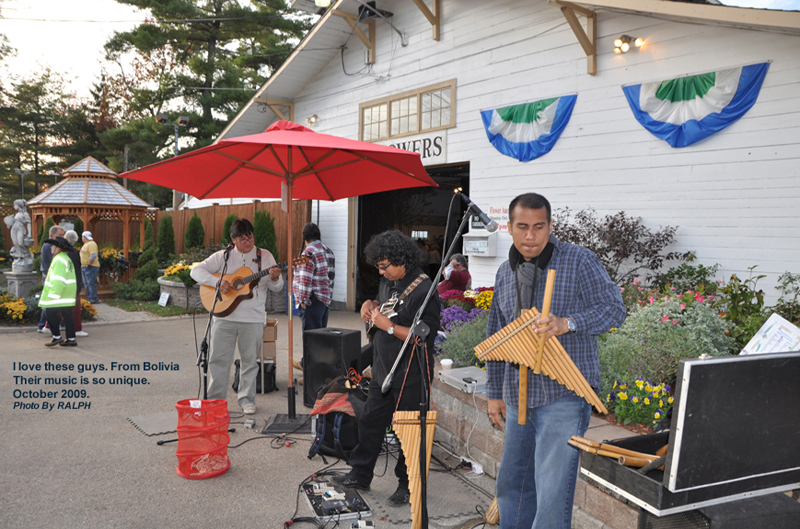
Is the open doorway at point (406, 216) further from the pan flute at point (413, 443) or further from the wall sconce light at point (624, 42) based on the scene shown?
the pan flute at point (413, 443)

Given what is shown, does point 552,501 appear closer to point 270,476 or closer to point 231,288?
point 270,476

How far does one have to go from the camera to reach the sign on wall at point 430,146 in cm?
1102

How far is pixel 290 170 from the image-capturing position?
5680 mm

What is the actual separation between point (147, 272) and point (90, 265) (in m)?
1.82

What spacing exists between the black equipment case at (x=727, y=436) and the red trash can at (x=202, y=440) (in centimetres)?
341

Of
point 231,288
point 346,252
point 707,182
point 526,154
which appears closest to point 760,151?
point 707,182

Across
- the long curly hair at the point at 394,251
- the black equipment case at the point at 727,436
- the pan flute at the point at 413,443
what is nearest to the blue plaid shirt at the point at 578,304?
the black equipment case at the point at 727,436

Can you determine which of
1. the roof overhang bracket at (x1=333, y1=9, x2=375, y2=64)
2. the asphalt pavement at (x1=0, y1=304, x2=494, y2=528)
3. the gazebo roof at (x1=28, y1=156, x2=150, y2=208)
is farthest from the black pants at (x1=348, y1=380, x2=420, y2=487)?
the gazebo roof at (x1=28, y1=156, x2=150, y2=208)

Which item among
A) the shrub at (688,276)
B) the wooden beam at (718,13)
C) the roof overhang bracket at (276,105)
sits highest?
the roof overhang bracket at (276,105)

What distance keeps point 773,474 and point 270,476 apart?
3574 mm

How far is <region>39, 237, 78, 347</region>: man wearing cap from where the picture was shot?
8.76m

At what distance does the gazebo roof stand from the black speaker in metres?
13.7

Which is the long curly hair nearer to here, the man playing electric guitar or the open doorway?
the man playing electric guitar

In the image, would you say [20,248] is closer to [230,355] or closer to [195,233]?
[195,233]
